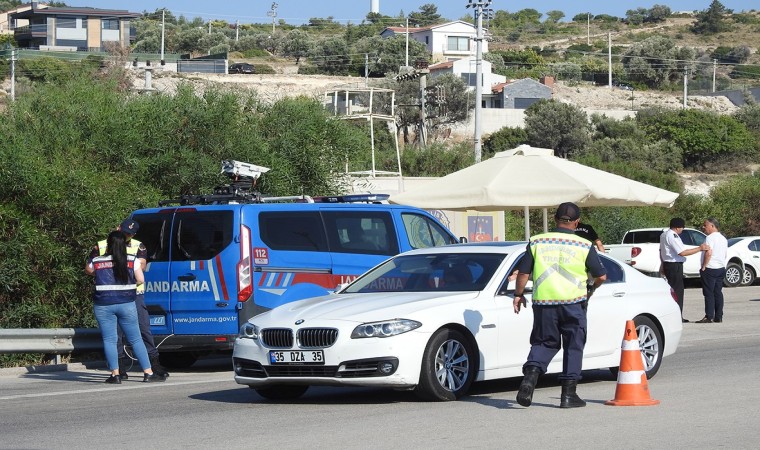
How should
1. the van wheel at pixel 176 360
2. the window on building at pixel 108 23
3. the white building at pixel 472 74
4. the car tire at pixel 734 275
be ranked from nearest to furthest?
the van wheel at pixel 176 360
the car tire at pixel 734 275
the white building at pixel 472 74
the window on building at pixel 108 23

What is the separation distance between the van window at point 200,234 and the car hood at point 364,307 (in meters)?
2.62

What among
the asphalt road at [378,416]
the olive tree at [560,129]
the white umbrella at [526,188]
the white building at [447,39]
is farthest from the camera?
the white building at [447,39]

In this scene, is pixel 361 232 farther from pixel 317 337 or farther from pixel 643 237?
pixel 643 237

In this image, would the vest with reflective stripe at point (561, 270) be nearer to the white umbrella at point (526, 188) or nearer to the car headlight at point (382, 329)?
the car headlight at point (382, 329)

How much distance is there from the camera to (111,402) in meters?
11.1

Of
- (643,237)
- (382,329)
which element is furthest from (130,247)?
(643,237)

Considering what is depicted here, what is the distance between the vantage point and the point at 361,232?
14727mm

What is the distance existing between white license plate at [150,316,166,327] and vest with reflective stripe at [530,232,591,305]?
5.54m

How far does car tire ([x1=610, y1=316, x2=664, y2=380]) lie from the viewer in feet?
38.7

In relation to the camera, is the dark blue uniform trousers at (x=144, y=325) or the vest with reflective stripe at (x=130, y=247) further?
the dark blue uniform trousers at (x=144, y=325)

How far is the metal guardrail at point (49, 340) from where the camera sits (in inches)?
567

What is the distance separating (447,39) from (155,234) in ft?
357

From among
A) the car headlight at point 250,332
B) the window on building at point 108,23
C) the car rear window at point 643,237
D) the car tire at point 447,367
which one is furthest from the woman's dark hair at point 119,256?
the window on building at point 108,23

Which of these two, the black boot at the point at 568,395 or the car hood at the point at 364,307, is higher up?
the car hood at the point at 364,307
